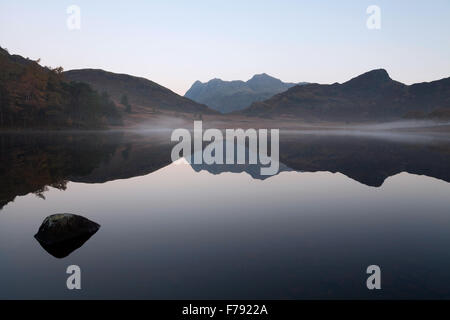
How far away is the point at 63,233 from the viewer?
36.8 ft

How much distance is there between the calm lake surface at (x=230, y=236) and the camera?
8.08 meters

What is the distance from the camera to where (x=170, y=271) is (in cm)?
885

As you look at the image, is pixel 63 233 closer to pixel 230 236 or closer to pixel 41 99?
pixel 230 236

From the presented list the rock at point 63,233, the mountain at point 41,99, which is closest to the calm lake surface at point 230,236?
the rock at point 63,233

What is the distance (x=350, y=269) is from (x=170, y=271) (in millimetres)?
5539

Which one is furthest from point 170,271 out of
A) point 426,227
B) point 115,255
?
point 426,227

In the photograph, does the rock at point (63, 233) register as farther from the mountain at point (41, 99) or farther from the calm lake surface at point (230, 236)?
the mountain at point (41, 99)

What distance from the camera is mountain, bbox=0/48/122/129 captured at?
78250mm

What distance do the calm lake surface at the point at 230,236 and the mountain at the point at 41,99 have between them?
67989 millimetres

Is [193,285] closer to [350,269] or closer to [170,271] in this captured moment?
[170,271]

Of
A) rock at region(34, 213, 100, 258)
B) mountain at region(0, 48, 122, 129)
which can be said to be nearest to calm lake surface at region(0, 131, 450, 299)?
rock at region(34, 213, 100, 258)

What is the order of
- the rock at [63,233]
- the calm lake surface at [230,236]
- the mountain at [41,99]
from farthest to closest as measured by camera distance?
the mountain at [41,99]
the rock at [63,233]
the calm lake surface at [230,236]

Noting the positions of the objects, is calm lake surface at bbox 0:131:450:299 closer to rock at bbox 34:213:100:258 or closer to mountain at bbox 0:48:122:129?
rock at bbox 34:213:100:258

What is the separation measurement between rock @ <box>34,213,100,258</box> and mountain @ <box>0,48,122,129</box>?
8236 centimetres
